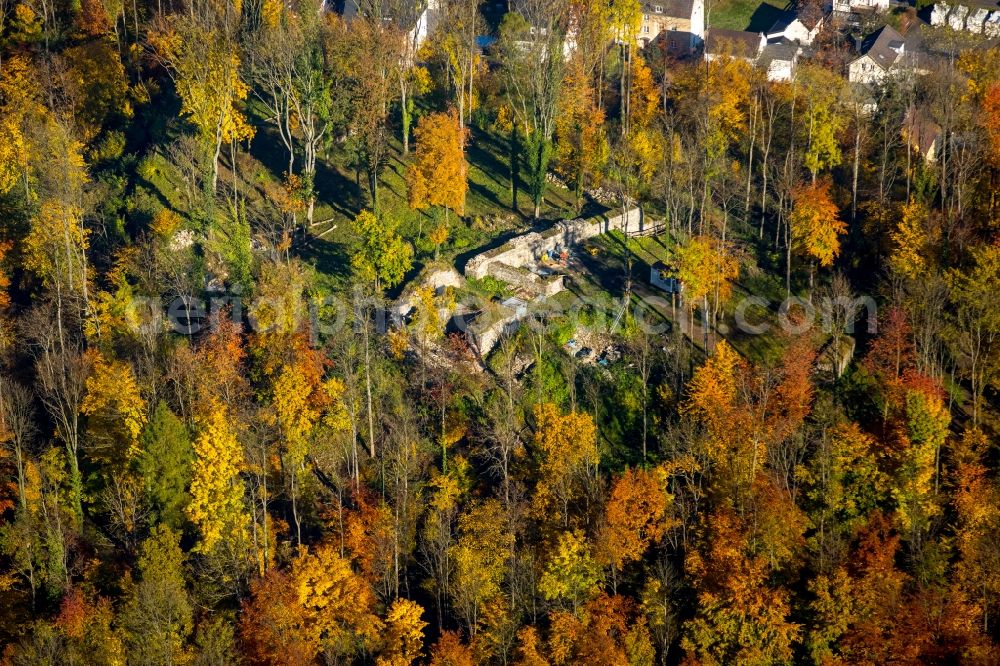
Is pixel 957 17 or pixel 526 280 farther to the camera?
pixel 957 17

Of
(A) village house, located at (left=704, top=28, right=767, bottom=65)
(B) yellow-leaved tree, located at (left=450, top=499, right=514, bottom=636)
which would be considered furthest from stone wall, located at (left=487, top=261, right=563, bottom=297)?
(A) village house, located at (left=704, top=28, right=767, bottom=65)

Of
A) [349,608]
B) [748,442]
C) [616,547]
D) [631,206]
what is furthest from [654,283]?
[349,608]

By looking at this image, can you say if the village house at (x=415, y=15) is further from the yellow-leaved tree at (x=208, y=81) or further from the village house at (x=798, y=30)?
the village house at (x=798, y=30)

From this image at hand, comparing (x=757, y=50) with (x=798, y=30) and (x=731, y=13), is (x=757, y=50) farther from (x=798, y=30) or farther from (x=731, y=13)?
(x=731, y=13)

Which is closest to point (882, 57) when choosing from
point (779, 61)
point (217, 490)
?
point (779, 61)

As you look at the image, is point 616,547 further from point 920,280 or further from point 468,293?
point 920,280

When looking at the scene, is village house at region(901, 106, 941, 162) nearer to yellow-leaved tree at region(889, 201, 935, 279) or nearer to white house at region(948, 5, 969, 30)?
yellow-leaved tree at region(889, 201, 935, 279)

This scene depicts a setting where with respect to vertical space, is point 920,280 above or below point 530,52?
below

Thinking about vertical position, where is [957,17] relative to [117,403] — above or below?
above
